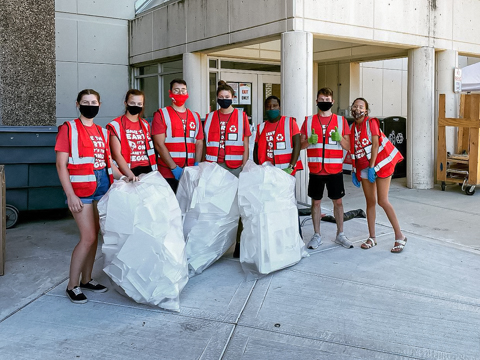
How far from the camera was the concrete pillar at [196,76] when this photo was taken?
1029 centimetres

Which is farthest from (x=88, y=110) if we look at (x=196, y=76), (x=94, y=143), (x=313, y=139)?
(x=196, y=76)

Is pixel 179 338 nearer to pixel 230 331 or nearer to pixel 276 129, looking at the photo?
pixel 230 331

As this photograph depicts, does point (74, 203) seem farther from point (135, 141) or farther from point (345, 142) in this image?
point (345, 142)

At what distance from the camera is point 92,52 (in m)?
12.3

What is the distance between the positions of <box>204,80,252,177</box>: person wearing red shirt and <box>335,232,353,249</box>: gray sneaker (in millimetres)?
1406

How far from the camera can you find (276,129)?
5430 millimetres

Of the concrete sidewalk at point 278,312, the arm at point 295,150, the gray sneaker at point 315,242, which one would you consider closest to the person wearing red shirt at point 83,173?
the concrete sidewalk at point 278,312

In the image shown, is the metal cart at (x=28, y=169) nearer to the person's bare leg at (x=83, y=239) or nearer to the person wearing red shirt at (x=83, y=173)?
the person wearing red shirt at (x=83, y=173)

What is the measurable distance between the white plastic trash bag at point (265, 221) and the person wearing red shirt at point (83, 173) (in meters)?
1.25

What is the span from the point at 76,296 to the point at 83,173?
0.99 meters

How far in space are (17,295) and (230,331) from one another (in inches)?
76.8

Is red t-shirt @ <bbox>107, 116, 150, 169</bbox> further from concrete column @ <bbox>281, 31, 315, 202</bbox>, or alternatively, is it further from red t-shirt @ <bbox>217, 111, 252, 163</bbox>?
concrete column @ <bbox>281, 31, 315, 202</bbox>

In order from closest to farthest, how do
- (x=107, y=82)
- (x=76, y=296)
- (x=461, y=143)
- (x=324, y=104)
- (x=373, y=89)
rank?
1. (x=76, y=296)
2. (x=324, y=104)
3. (x=461, y=143)
4. (x=107, y=82)
5. (x=373, y=89)

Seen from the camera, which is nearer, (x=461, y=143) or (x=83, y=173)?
(x=83, y=173)
